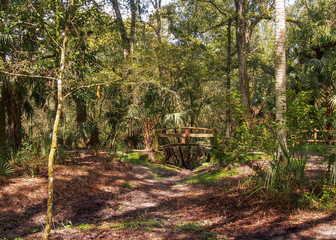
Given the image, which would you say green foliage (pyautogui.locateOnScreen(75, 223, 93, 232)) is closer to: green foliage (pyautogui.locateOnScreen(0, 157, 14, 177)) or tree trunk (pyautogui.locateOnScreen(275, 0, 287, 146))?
green foliage (pyautogui.locateOnScreen(0, 157, 14, 177))

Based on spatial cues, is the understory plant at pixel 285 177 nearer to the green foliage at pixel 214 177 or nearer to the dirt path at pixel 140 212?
the dirt path at pixel 140 212

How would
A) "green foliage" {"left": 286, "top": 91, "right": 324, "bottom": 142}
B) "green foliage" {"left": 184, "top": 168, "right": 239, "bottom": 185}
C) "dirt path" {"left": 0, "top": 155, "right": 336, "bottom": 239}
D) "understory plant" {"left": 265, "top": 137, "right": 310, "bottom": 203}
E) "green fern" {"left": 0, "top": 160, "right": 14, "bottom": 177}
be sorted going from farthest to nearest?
"green foliage" {"left": 184, "top": 168, "right": 239, "bottom": 185}, "green fern" {"left": 0, "top": 160, "right": 14, "bottom": 177}, "green foliage" {"left": 286, "top": 91, "right": 324, "bottom": 142}, "understory plant" {"left": 265, "top": 137, "right": 310, "bottom": 203}, "dirt path" {"left": 0, "top": 155, "right": 336, "bottom": 239}

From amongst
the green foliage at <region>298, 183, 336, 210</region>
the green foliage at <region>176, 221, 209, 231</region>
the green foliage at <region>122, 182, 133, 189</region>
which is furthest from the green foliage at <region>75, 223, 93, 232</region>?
the green foliage at <region>298, 183, 336, 210</region>

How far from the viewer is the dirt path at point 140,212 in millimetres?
4203

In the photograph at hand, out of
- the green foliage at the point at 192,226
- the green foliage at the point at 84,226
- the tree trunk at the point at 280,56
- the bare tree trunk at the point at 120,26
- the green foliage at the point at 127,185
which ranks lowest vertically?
the green foliage at the point at 127,185

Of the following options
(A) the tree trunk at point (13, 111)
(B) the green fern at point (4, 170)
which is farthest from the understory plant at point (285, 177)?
(A) the tree trunk at point (13, 111)

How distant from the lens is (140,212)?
19.7 ft

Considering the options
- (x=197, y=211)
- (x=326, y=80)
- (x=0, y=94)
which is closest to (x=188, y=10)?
(x=326, y=80)

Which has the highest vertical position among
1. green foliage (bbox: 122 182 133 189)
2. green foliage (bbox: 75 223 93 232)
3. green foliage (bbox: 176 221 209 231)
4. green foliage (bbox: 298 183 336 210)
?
green foliage (bbox: 298 183 336 210)

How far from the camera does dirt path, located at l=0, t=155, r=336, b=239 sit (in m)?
4.20

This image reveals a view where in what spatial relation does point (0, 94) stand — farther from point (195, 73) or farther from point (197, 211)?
point (195, 73)

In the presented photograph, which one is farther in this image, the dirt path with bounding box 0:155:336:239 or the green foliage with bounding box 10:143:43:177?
the green foliage with bounding box 10:143:43:177

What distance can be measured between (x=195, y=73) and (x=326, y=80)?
6811mm

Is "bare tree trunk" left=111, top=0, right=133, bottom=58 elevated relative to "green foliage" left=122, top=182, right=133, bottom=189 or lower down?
elevated
